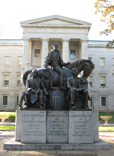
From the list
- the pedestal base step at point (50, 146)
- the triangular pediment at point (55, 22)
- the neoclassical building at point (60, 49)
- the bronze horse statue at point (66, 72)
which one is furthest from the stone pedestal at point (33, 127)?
the triangular pediment at point (55, 22)

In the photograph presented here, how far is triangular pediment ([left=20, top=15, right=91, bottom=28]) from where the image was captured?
52.1 metres

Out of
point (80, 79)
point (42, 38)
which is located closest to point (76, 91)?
point (80, 79)

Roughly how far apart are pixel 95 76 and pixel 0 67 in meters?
26.7

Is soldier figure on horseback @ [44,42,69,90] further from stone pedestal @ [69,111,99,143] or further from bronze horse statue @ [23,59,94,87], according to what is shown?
stone pedestal @ [69,111,99,143]

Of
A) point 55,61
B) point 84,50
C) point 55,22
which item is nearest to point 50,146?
point 55,61

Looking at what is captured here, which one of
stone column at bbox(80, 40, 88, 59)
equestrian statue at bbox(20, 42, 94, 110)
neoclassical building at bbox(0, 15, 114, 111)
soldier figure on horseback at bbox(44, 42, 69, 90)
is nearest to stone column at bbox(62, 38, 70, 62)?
neoclassical building at bbox(0, 15, 114, 111)

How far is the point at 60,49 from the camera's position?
58.0 metres

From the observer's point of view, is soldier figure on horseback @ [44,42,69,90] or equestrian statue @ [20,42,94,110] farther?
soldier figure on horseback @ [44,42,69,90]

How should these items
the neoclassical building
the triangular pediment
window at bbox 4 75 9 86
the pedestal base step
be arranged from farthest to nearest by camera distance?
window at bbox 4 75 9 86 < the neoclassical building < the triangular pediment < the pedestal base step

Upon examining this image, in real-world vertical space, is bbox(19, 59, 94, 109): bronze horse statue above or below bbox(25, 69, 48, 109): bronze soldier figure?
above

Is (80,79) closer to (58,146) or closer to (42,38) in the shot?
(58,146)

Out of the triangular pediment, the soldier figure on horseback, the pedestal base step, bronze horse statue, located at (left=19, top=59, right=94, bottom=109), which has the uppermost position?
the triangular pediment

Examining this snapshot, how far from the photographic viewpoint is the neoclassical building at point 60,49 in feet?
172

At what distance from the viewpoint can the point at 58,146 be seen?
832 centimetres
